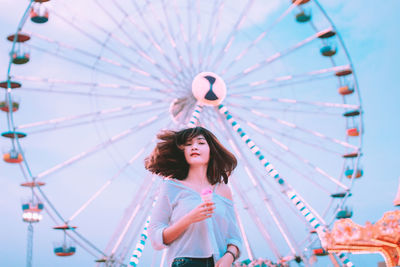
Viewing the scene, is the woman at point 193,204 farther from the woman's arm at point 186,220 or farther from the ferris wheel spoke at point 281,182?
the ferris wheel spoke at point 281,182

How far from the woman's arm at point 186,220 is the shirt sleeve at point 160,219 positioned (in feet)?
0.11

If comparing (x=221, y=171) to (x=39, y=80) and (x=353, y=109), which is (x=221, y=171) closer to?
(x=39, y=80)

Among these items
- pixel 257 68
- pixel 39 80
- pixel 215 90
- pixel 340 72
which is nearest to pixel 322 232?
pixel 215 90

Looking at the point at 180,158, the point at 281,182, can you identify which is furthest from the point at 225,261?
the point at 281,182

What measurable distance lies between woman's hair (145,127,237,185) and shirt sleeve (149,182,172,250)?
0.57 ft

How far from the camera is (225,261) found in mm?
2293

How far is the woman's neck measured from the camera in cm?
265

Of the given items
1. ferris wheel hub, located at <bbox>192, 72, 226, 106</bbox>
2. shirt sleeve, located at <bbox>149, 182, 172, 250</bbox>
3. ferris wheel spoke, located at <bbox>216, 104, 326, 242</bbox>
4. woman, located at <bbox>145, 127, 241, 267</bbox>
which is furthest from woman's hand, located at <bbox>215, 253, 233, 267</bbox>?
ferris wheel hub, located at <bbox>192, 72, 226, 106</bbox>

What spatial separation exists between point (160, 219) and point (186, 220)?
0.74 feet

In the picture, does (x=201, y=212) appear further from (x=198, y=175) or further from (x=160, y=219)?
(x=198, y=175)

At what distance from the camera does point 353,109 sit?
1722 cm

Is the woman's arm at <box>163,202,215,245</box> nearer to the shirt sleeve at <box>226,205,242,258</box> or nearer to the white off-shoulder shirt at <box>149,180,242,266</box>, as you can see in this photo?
the white off-shoulder shirt at <box>149,180,242,266</box>

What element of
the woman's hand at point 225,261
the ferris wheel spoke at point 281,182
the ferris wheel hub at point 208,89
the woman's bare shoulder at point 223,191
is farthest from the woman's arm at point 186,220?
the ferris wheel hub at point 208,89

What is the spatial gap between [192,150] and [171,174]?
153 mm
